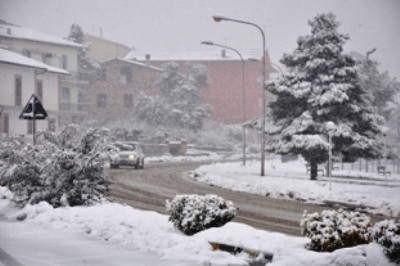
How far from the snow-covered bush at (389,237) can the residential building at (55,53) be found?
48.6 meters

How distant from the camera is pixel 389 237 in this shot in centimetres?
673

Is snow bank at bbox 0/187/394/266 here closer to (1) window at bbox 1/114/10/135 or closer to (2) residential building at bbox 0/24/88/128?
(1) window at bbox 1/114/10/135

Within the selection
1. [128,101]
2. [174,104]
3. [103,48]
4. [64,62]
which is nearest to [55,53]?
[64,62]

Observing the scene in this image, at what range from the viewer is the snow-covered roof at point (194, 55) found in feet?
256

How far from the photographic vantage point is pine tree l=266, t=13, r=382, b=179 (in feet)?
84.7

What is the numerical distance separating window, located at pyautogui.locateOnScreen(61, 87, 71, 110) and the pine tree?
Result: 109 ft

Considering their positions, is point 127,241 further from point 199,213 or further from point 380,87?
point 380,87

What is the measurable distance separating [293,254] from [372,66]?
105 feet

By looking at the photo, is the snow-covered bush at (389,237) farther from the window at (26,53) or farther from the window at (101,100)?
the window at (101,100)

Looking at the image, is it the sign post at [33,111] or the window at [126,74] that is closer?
the sign post at [33,111]

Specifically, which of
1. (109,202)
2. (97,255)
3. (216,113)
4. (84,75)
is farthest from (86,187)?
(216,113)

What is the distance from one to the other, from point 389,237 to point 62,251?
541cm

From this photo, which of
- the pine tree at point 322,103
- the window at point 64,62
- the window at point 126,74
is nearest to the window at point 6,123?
the window at point 64,62

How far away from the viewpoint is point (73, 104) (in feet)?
185
